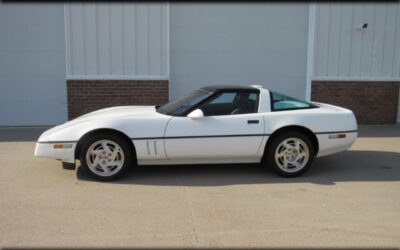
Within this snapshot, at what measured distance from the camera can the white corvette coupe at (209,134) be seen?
526cm

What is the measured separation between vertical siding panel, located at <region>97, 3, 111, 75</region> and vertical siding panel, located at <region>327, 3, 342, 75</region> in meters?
5.21

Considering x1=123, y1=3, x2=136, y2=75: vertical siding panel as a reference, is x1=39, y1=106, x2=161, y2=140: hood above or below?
below

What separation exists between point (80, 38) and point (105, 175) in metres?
4.95

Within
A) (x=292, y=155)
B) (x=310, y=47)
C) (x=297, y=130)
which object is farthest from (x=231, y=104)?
(x=310, y=47)

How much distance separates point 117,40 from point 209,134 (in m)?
4.90

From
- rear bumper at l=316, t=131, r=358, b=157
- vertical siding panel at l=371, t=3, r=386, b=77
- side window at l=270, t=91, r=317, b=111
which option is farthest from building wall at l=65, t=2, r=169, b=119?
vertical siding panel at l=371, t=3, r=386, b=77

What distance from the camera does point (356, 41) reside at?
10203 millimetres

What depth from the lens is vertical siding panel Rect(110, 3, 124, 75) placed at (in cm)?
933

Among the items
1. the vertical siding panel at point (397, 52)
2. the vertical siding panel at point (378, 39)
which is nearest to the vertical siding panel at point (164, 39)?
the vertical siding panel at point (378, 39)

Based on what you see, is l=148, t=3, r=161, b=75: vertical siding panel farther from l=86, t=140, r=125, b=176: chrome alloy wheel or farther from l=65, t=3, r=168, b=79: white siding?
l=86, t=140, r=125, b=176: chrome alloy wheel

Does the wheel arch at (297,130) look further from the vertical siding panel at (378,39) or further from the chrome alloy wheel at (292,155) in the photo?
the vertical siding panel at (378,39)

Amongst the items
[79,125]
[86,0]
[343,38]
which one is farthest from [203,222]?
[343,38]

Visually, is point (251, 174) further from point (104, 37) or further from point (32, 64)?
point (32, 64)

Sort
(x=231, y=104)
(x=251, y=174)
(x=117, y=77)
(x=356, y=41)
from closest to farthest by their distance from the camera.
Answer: (x=231, y=104), (x=251, y=174), (x=117, y=77), (x=356, y=41)
